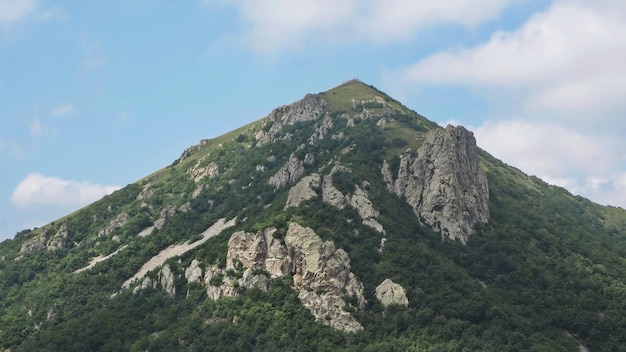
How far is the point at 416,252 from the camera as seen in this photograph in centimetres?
17275

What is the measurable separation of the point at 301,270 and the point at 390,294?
23.0 m

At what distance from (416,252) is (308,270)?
104 feet

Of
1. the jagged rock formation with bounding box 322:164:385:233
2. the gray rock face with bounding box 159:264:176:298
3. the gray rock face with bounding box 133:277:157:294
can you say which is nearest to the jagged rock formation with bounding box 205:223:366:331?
the gray rock face with bounding box 159:264:176:298

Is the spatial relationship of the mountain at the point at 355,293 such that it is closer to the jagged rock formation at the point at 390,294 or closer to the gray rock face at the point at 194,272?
the jagged rock formation at the point at 390,294

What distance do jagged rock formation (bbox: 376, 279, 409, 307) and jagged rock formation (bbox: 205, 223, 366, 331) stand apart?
16.0 ft

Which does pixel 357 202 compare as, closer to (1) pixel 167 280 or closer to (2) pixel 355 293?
(2) pixel 355 293

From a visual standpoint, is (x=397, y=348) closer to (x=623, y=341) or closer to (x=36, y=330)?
(x=623, y=341)

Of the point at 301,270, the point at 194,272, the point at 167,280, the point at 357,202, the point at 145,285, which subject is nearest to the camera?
the point at 301,270

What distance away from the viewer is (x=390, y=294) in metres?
157

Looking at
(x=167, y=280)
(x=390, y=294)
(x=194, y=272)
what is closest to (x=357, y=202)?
(x=390, y=294)

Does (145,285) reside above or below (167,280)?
below

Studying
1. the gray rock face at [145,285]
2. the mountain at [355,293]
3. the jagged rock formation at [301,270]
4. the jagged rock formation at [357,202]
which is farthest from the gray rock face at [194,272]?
the jagged rock formation at [357,202]

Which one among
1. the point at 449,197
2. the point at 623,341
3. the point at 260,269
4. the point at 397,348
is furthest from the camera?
the point at 449,197

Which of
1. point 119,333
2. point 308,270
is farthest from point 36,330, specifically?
point 308,270
